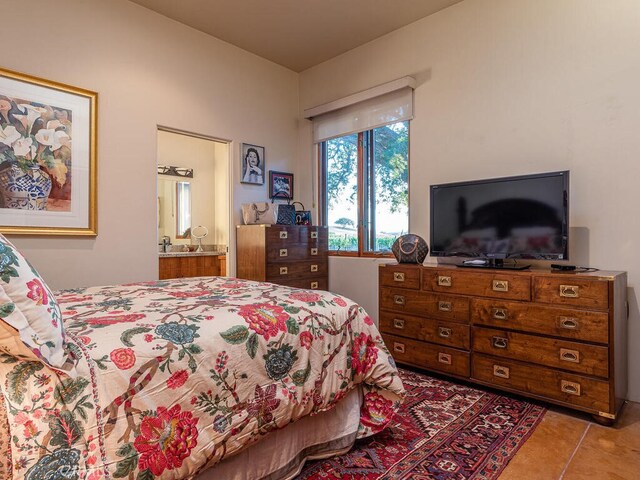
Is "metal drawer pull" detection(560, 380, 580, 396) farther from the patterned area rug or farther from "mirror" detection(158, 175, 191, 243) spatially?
"mirror" detection(158, 175, 191, 243)

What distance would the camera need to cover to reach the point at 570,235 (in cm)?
256

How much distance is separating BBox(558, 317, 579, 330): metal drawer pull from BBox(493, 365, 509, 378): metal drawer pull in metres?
0.42

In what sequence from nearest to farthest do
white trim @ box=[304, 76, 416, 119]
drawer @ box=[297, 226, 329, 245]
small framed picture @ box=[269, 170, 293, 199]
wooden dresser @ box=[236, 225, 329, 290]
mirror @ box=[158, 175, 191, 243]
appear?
1. white trim @ box=[304, 76, 416, 119]
2. wooden dresser @ box=[236, 225, 329, 290]
3. drawer @ box=[297, 226, 329, 245]
4. small framed picture @ box=[269, 170, 293, 199]
5. mirror @ box=[158, 175, 191, 243]

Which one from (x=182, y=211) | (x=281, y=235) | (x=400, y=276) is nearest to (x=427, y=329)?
(x=400, y=276)

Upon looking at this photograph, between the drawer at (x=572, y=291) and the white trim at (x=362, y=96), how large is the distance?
6.67 feet

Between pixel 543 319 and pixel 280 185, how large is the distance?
2.86 meters

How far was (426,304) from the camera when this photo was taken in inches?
107

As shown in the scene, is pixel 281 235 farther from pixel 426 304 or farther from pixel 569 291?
pixel 569 291

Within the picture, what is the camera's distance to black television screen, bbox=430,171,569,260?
2379 mm

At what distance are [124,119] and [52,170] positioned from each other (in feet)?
2.24

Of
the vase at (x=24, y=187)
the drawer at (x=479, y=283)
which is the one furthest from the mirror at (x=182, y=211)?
the drawer at (x=479, y=283)

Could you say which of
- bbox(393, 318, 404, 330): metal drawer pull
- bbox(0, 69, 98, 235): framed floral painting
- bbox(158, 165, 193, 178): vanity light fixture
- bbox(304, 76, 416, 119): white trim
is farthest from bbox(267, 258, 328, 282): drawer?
bbox(158, 165, 193, 178): vanity light fixture

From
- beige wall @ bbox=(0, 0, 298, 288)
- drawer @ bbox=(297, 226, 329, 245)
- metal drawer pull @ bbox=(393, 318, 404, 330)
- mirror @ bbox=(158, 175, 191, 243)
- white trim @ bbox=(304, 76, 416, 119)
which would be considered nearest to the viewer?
beige wall @ bbox=(0, 0, 298, 288)

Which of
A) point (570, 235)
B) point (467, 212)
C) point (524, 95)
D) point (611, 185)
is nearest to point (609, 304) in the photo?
point (570, 235)
